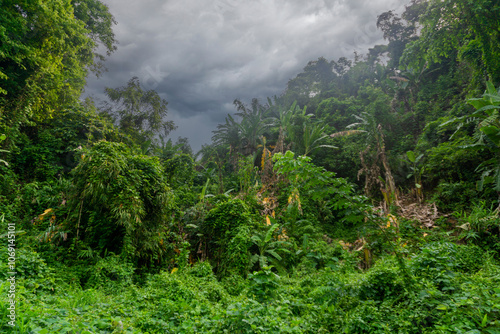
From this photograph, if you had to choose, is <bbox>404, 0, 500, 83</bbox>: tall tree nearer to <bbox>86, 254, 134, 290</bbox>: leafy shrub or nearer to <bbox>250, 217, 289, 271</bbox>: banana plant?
<bbox>250, 217, 289, 271</bbox>: banana plant

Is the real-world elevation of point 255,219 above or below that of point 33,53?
below

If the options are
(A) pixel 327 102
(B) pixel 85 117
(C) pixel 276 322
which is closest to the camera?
(C) pixel 276 322

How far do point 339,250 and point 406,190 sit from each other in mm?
5439

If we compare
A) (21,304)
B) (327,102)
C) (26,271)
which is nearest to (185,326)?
(21,304)

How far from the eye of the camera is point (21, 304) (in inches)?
89.8

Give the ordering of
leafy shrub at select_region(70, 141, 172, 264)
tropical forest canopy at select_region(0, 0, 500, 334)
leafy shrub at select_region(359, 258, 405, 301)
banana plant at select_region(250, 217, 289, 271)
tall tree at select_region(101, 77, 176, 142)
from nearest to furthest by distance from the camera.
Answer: tropical forest canopy at select_region(0, 0, 500, 334)
leafy shrub at select_region(359, 258, 405, 301)
leafy shrub at select_region(70, 141, 172, 264)
banana plant at select_region(250, 217, 289, 271)
tall tree at select_region(101, 77, 176, 142)

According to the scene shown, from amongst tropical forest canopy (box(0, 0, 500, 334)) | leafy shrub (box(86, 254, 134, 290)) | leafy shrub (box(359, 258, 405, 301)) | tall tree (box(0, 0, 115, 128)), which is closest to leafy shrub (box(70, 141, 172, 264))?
tropical forest canopy (box(0, 0, 500, 334))

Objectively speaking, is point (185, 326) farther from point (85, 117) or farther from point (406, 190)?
point (85, 117)

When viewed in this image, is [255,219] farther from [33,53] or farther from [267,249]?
[33,53]

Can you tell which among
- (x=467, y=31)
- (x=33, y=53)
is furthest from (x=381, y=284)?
(x=33, y=53)

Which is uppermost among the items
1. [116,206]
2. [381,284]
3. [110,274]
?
[116,206]

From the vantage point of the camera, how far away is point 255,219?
6.87 metres

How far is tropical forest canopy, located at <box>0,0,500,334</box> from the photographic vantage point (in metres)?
2.54

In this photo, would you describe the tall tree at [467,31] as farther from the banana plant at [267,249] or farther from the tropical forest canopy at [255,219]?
the banana plant at [267,249]
